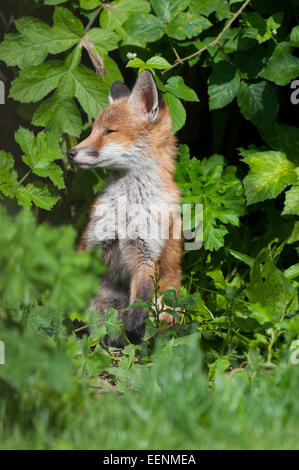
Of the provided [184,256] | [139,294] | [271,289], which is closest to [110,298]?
[139,294]

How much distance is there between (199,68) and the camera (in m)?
5.03

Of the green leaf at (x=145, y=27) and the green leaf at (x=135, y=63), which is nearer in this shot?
the green leaf at (x=135, y=63)

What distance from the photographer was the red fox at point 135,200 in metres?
3.69

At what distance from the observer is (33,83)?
3.87 m

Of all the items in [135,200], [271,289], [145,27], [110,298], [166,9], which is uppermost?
[166,9]

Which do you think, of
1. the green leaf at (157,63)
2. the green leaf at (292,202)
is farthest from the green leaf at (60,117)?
the green leaf at (292,202)

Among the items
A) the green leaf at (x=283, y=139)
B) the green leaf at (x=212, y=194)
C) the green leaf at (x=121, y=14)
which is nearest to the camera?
the green leaf at (x=121, y=14)

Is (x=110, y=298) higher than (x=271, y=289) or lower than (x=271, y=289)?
lower

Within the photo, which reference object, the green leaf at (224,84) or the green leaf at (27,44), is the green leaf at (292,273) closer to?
the green leaf at (224,84)

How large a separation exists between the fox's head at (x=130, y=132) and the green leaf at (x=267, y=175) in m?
0.67

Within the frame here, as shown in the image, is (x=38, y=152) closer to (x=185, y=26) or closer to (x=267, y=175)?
(x=185, y=26)

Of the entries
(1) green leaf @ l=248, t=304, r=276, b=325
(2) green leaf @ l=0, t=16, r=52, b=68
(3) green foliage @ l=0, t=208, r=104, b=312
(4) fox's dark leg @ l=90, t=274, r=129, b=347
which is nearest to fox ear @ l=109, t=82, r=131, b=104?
(2) green leaf @ l=0, t=16, r=52, b=68

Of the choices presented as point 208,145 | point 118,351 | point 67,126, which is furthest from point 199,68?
point 118,351

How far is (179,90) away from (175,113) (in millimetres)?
175
